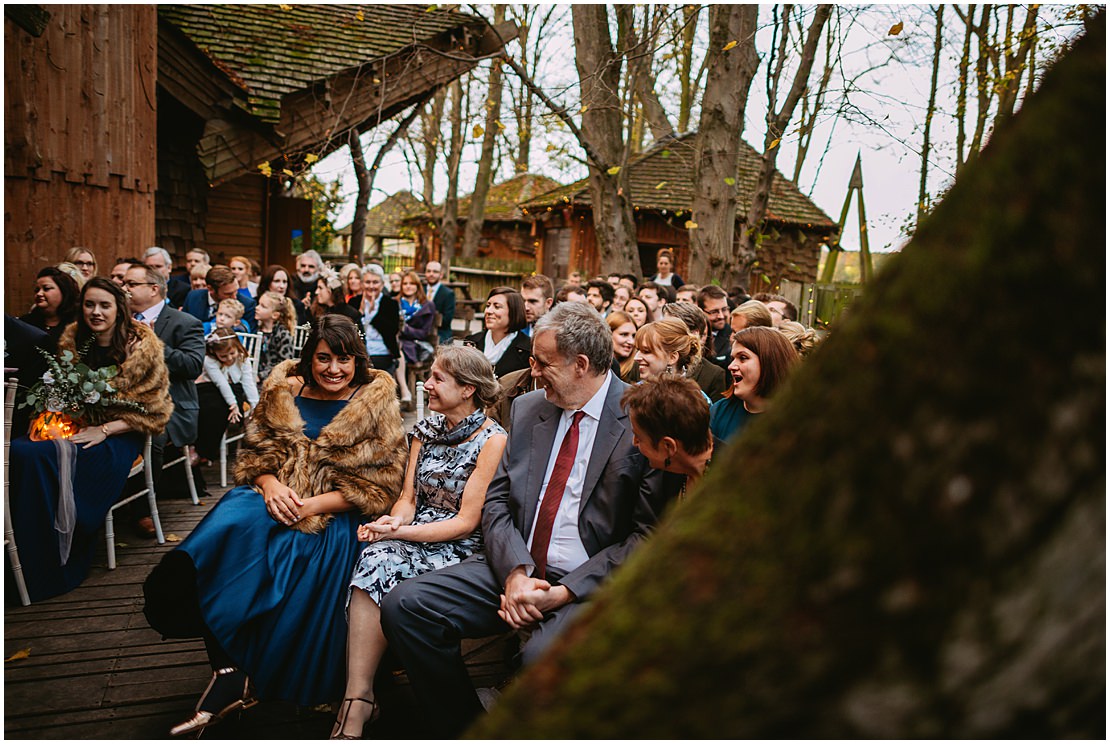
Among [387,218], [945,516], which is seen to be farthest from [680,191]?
[387,218]

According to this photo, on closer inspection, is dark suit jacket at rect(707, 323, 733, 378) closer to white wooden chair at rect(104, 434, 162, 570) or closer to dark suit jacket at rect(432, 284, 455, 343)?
white wooden chair at rect(104, 434, 162, 570)

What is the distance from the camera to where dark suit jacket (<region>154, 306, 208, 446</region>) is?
5484 mm

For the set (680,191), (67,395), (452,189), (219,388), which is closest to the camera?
(67,395)

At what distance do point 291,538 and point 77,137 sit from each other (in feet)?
19.7

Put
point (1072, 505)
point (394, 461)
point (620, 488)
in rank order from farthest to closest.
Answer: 1. point (394, 461)
2. point (620, 488)
3. point (1072, 505)

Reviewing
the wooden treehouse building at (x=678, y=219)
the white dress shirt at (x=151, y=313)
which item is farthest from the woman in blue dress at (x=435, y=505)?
the wooden treehouse building at (x=678, y=219)

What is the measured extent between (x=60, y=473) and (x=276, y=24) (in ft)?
37.0

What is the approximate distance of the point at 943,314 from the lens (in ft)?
2.78

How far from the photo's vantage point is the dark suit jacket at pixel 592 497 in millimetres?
3043

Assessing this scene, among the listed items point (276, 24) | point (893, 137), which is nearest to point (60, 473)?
point (893, 137)

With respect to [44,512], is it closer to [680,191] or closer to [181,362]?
[181,362]

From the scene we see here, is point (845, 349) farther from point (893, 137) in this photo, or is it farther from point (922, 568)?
point (893, 137)

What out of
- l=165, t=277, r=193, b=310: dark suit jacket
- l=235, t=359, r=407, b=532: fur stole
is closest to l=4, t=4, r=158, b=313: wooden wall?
l=165, t=277, r=193, b=310: dark suit jacket

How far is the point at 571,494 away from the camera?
10.4ft
